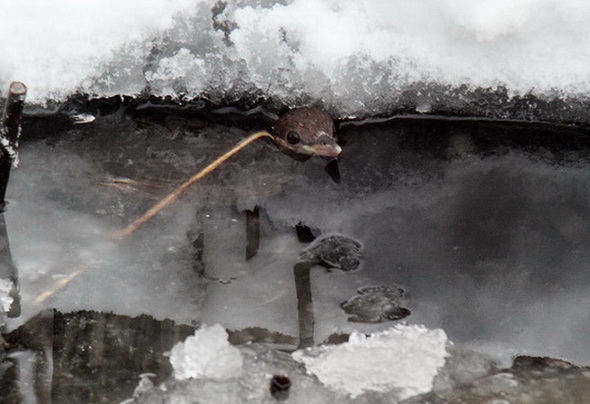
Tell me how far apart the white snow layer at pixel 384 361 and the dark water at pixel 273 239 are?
61mm

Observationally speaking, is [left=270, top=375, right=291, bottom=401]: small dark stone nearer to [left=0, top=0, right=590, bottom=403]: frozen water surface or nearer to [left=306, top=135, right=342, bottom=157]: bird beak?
[left=0, top=0, right=590, bottom=403]: frozen water surface

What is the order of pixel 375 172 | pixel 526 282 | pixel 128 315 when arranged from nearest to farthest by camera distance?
pixel 128 315
pixel 526 282
pixel 375 172

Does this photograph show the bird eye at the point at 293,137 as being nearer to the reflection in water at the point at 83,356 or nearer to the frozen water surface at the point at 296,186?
the frozen water surface at the point at 296,186

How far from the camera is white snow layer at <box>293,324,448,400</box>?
8.47 ft

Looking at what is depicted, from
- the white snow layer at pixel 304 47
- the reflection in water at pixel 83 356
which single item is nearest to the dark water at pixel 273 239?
the reflection in water at pixel 83 356

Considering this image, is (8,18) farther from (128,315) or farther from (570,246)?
(570,246)

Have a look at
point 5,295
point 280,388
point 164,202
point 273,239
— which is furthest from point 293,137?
point 5,295

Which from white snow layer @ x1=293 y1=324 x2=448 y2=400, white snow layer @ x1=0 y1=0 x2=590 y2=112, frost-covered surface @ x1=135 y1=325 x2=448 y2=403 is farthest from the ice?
white snow layer @ x1=0 y1=0 x2=590 y2=112

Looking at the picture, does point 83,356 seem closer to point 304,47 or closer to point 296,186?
point 296,186

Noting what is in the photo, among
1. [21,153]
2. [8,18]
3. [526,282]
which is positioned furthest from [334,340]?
[8,18]

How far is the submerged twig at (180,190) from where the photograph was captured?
2.99 m

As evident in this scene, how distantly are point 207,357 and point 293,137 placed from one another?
118cm

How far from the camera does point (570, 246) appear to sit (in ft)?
10.3

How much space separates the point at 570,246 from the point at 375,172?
36.1 inches
